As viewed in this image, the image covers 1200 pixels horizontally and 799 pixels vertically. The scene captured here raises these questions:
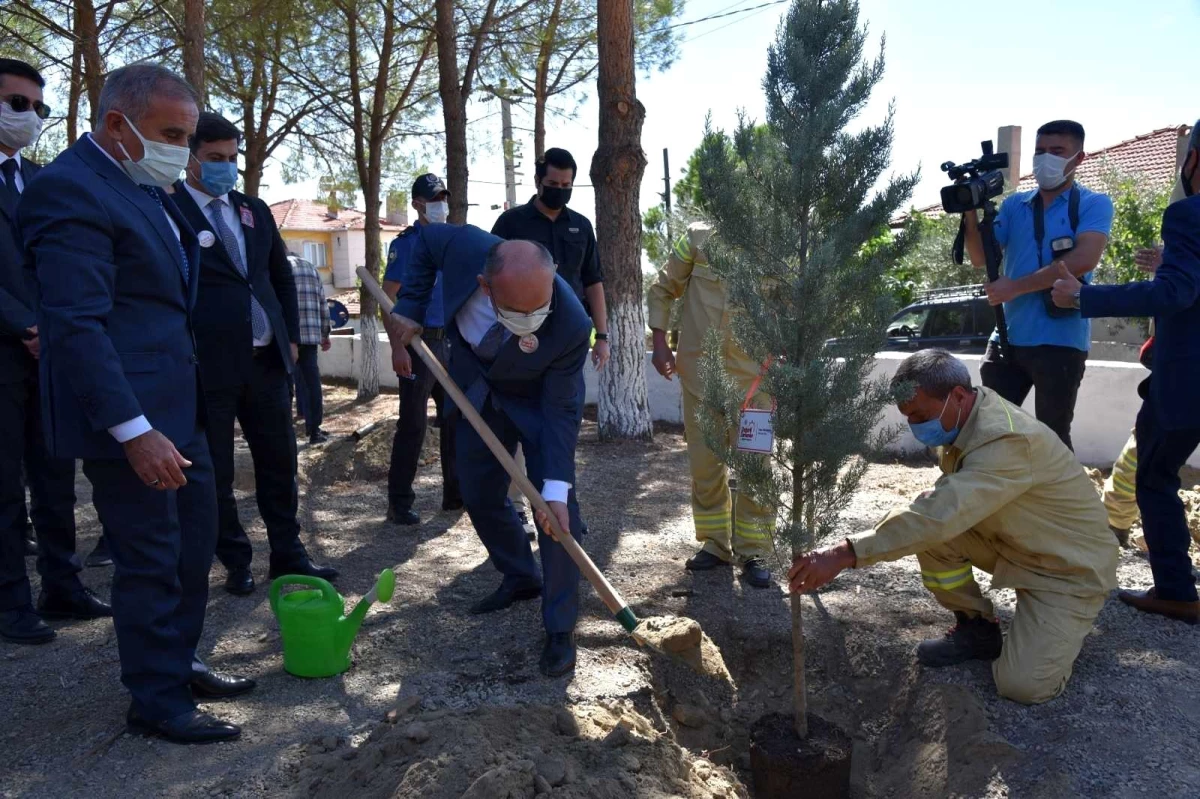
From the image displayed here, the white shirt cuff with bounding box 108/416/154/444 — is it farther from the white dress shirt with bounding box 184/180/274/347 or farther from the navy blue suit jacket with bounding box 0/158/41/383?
the white dress shirt with bounding box 184/180/274/347

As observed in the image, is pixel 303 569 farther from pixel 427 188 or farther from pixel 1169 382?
pixel 1169 382

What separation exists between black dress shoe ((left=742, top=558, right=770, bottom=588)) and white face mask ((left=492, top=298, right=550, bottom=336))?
5.88ft

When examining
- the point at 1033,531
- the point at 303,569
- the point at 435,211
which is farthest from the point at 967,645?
the point at 435,211

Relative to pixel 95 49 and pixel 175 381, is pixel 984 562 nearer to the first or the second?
pixel 175 381

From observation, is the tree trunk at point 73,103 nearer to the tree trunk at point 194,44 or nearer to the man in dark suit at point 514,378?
the tree trunk at point 194,44

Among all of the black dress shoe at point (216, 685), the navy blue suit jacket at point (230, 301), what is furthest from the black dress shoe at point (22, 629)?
the navy blue suit jacket at point (230, 301)

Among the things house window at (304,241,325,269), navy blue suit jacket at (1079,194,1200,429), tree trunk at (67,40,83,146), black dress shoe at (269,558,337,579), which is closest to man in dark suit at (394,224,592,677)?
black dress shoe at (269,558,337,579)

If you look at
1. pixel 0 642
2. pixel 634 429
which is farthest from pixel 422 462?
pixel 0 642

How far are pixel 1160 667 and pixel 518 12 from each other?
439 inches

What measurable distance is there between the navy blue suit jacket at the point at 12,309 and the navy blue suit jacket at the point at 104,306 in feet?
3.65

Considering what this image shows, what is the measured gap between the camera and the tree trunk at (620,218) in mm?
8016

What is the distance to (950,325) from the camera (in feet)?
38.5

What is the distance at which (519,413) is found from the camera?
3.76 metres

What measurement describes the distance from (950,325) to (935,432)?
29.6 feet
